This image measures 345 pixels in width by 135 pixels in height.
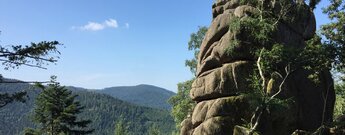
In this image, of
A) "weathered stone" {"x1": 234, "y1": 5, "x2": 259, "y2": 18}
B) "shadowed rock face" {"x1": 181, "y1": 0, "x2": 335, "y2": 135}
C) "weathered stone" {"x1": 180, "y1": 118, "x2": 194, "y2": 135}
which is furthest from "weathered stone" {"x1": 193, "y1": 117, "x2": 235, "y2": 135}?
"weathered stone" {"x1": 234, "y1": 5, "x2": 259, "y2": 18}

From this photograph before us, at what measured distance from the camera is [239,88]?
28578 mm

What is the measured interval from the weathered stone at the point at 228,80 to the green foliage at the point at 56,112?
2067cm

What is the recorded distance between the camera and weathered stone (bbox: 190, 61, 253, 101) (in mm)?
28641

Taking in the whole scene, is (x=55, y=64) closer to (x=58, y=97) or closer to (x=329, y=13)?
(x=329, y=13)

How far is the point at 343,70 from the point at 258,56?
27.3 feet

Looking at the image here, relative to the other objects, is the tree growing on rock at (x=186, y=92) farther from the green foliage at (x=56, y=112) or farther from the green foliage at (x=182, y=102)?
the green foliage at (x=56, y=112)

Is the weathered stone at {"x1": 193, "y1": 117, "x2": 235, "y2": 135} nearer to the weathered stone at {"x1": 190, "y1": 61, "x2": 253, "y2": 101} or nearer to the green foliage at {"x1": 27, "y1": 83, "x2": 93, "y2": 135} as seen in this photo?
the weathered stone at {"x1": 190, "y1": 61, "x2": 253, "y2": 101}

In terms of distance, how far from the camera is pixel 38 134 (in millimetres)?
43094

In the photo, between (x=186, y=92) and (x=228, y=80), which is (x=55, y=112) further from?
(x=228, y=80)

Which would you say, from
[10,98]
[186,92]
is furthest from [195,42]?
[10,98]

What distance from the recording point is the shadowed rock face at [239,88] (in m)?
27.9

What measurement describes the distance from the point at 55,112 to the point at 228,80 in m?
24.8

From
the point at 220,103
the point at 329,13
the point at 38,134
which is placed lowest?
the point at 38,134

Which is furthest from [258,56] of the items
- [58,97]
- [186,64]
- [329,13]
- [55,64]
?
[58,97]
